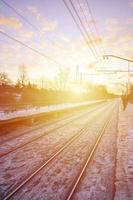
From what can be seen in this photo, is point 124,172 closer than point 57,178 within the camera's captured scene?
No

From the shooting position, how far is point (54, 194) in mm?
5840

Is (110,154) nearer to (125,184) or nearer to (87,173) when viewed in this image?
(87,173)

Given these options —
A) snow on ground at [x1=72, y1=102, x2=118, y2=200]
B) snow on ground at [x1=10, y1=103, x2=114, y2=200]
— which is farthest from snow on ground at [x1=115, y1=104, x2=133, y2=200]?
snow on ground at [x1=10, y1=103, x2=114, y2=200]

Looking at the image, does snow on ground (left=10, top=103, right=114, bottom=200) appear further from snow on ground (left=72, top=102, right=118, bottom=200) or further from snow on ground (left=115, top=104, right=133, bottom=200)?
snow on ground (left=115, top=104, right=133, bottom=200)

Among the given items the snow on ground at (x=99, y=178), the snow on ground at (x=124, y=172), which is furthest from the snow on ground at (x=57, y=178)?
the snow on ground at (x=124, y=172)

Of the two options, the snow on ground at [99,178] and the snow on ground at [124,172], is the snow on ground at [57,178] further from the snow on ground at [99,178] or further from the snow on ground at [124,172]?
the snow on ground at [124,172]

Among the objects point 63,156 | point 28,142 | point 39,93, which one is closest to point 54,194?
point 63,156

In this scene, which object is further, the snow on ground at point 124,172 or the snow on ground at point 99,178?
the snow on ground at point 124,172

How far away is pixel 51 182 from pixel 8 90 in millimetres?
43459

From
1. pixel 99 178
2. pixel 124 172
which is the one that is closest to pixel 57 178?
pixel 99 178

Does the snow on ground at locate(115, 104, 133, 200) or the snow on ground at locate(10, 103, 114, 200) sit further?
the snow on ground at locate(115, 104, 133, 200)

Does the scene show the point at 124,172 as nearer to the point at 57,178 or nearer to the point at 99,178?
the point at 99,178

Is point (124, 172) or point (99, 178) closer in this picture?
point (99, 178)

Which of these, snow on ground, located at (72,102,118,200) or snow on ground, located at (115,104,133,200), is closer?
snow on ground, located at (72,102,118,200)
